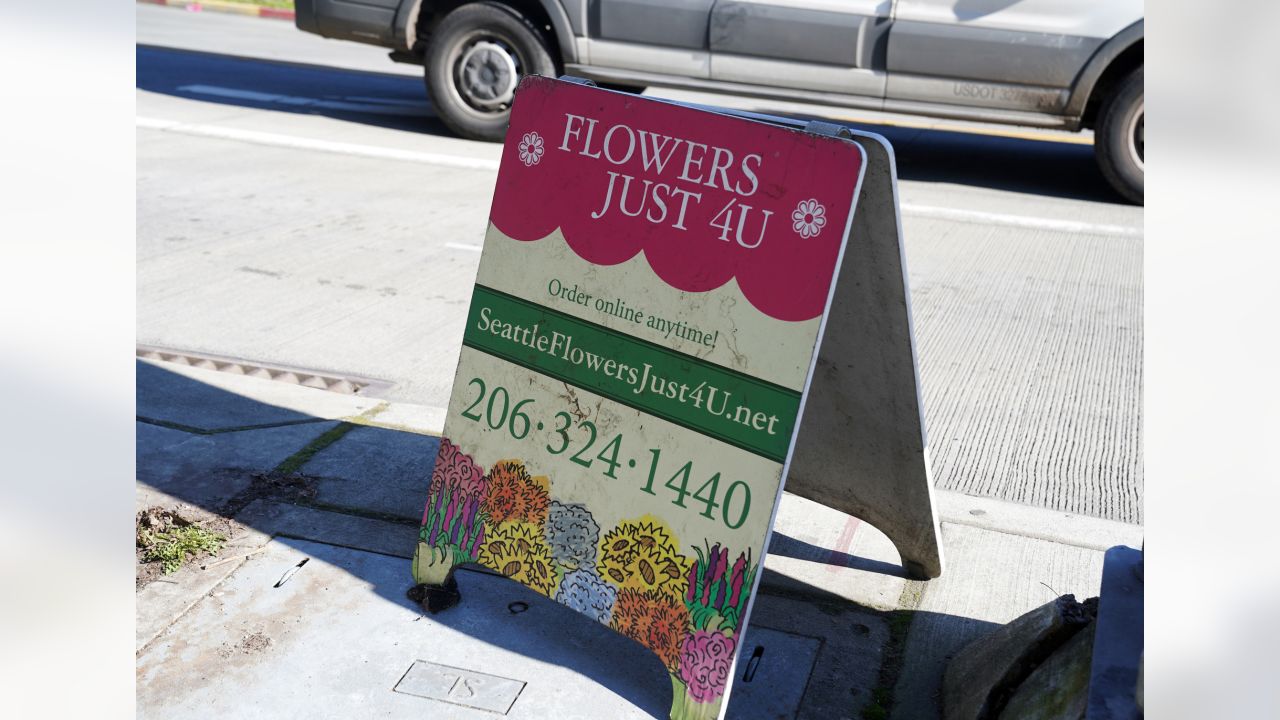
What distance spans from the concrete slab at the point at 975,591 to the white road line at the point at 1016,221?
14.8ft

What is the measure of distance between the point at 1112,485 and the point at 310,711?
9.29 feet

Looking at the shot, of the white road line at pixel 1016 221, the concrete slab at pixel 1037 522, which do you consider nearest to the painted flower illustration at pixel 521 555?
the concrete slab at pixel 1037 522

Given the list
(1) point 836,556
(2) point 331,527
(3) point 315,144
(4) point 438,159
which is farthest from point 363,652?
(3) point 315,144

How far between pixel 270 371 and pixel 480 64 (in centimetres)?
515

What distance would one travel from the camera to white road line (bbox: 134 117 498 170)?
8875 mm

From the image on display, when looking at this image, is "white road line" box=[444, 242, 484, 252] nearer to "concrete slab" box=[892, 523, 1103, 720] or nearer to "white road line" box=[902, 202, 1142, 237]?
"white road line" box=[902, 202, 1142, 237]

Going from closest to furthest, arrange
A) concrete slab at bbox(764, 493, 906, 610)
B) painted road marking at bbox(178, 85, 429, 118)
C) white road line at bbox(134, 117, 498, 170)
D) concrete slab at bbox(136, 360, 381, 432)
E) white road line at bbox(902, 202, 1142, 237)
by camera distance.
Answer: concrete slab at bbox(764, 493, 906, 610), concrete slab at bbox(136, 360, 381, 432), white road line at bbox(902, 202, 1142, 237), white road line at bbox(134, 117, 498, 170), painted road marking at bbox(178, 85, 429, 118)

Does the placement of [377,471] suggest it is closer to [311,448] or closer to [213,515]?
[311,448]

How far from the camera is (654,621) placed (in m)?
2.74

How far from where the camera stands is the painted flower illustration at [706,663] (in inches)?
102

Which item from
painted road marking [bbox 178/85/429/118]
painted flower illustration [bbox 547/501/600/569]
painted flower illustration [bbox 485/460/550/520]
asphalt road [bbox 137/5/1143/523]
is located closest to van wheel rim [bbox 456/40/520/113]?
asphalt road [bbox 137/5/1143/523]

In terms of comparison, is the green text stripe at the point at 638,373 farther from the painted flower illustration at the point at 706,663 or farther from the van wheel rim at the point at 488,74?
the van wheel rim at the point at 488,74
